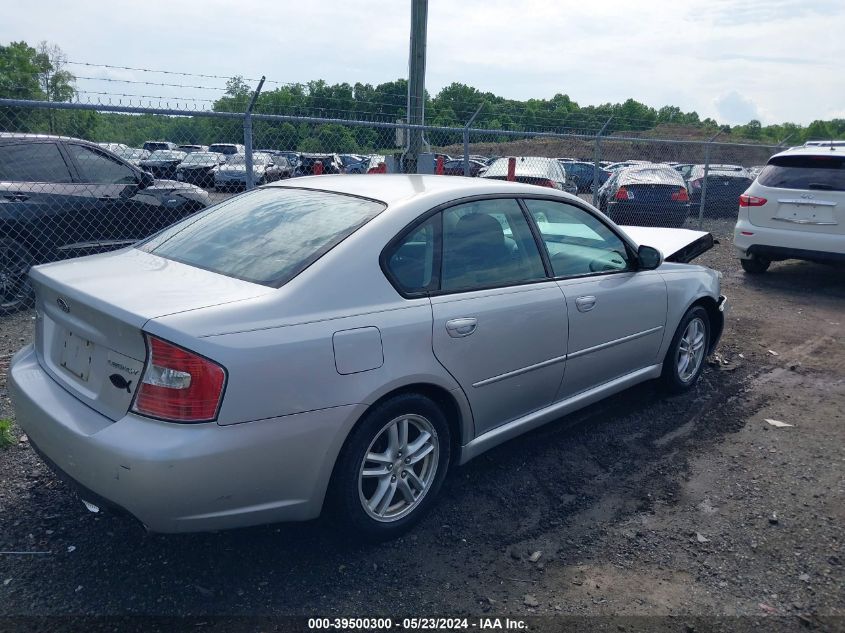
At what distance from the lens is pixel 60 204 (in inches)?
259

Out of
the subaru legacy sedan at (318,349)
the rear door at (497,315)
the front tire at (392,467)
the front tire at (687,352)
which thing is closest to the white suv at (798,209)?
the front tire at (687,352)

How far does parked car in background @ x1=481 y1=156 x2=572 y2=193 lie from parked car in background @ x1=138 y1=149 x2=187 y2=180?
5.48m

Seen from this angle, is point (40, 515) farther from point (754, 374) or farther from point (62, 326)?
point (754, 374)

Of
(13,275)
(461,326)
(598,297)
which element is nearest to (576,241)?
(598,297)

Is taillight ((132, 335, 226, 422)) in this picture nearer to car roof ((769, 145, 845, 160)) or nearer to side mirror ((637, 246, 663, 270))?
side mirror ((637, 246, 663, 270))

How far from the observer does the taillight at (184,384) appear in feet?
7.95

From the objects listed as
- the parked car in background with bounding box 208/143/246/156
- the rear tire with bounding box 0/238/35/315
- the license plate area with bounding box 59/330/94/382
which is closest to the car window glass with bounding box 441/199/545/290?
the license plate area with bounding box 59/330/94/382

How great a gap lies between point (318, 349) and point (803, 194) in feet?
25.6

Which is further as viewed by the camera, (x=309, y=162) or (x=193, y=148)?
(x=309, y=162)

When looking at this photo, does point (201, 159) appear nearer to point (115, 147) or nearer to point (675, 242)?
point (115, 147)

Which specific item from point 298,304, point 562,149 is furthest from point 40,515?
point 562,149

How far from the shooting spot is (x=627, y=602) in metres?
2.76

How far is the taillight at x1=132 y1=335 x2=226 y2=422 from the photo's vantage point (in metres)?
2.42

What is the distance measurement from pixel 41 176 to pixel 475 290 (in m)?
5.09
